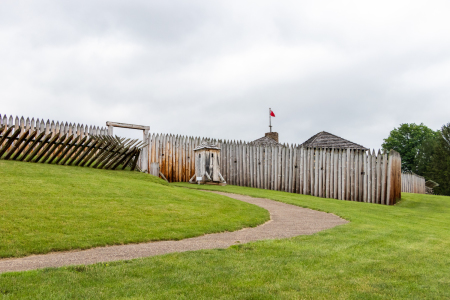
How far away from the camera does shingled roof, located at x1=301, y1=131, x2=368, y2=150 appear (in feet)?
71.2

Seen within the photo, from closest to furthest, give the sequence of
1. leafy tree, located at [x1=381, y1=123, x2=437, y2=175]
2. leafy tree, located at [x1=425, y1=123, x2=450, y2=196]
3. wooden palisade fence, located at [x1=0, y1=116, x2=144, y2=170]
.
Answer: wooden palisade fence, located at [x1=0, y1=116, x2=144, y2=170] → leafy tree, located at [x1=425, y1=123, x2=450, y2=196] → leafy tree, located at [x1=381, y1=123, x2=437, y2=175]

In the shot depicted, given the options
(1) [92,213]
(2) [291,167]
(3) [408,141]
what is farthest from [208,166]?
(3) [408,141]

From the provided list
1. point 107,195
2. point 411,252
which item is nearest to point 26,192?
point 107,195

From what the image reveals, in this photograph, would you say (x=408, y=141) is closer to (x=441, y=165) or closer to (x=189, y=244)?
(x=441, y=165)

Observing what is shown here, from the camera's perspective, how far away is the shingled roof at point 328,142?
21703mm

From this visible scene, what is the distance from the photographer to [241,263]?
16.8ft

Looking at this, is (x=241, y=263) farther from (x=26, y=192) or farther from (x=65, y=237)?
(x=26, y=192)

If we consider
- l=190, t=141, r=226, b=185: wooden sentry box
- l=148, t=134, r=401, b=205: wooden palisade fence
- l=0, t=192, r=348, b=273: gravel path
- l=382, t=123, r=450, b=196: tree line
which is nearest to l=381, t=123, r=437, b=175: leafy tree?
l=382, t=123, r=450, b=196: tree line

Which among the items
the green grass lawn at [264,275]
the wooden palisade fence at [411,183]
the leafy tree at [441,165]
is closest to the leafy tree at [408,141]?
the leafy tree at [441,165]

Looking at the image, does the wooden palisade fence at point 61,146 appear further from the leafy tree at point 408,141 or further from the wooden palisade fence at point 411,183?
the leafy tree at point 408,141

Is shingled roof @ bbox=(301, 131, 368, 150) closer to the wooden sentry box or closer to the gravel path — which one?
the wooden sentry box

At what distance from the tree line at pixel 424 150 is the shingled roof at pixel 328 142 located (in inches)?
1264

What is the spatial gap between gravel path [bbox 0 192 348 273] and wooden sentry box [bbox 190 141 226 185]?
883 cm

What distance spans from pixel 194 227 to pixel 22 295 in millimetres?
4339
